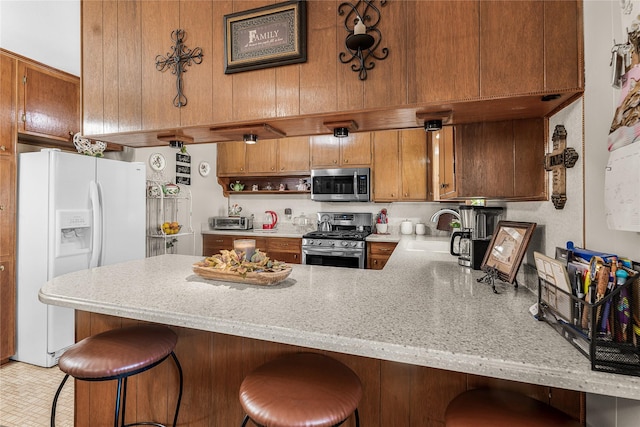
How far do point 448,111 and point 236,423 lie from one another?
5.31 ft

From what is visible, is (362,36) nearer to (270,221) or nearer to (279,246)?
(279,246)

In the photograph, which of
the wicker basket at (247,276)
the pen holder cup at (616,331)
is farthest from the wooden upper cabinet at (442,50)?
the wicker basket at (247,276)

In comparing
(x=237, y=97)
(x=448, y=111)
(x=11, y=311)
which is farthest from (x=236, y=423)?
(x=11, y=311)

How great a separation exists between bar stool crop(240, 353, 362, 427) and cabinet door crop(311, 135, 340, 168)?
124 inches

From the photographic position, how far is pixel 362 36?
3.96ft

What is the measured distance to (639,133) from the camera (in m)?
0.75

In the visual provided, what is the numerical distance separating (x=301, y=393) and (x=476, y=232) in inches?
53.0

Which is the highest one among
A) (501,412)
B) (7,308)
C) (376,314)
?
(376,314)

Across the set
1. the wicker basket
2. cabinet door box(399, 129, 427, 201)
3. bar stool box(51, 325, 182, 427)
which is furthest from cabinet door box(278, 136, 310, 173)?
bar stool box(51, 325, 182, 427)

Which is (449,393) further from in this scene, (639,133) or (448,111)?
(448,111)

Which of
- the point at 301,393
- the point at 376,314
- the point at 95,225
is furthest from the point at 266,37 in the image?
the point at 95,225

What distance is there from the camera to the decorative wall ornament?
1133 millimetres

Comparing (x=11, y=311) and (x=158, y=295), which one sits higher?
(x=158, y=295)

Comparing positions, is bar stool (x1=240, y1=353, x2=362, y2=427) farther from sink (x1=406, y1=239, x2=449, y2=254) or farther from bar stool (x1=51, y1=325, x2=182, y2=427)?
sink (x1=406, y1=239, x2=449, y2=254)
